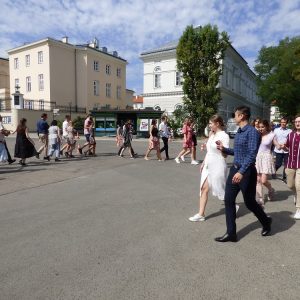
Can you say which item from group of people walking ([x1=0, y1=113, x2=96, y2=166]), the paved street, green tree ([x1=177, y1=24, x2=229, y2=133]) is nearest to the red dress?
group of people walking ([x1=0, y1=113, x2=96, y2=166])

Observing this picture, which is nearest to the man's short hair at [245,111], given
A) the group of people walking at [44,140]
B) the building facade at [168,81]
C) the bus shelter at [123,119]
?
the group of people walking at [44,140]

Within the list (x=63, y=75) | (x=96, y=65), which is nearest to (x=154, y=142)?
(x=63, y=75)

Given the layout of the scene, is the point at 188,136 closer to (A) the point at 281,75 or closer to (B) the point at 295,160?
(B) the point at 295,160

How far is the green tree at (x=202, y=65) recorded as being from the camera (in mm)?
33656

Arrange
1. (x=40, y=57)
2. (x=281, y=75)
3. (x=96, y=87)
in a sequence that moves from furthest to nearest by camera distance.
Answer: (x=281, y=75) → (x=96, y=87) → (x=40, y=57)

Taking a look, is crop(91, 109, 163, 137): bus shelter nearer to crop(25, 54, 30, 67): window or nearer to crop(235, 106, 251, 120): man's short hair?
crop(25, 54, 30, 67): window

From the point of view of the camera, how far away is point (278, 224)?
18.7 feet

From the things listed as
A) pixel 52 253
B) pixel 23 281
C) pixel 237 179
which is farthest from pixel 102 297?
pixel 237 179

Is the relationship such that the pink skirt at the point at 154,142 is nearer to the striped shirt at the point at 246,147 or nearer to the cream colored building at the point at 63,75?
the striped shirt at the point at 246,147

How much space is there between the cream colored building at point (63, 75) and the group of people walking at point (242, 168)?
40.7m

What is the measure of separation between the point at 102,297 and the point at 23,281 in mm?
935

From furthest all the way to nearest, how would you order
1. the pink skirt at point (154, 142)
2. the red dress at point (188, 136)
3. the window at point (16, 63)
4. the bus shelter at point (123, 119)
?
1. the window at point (16, 63)
2. the bus shelter at point (123, 119)
3. the pink skirt at point (154, 142)
4. the red dress at point (188, 136)

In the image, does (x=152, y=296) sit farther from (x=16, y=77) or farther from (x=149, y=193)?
(x=16, y=77)

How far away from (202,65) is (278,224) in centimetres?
3026
